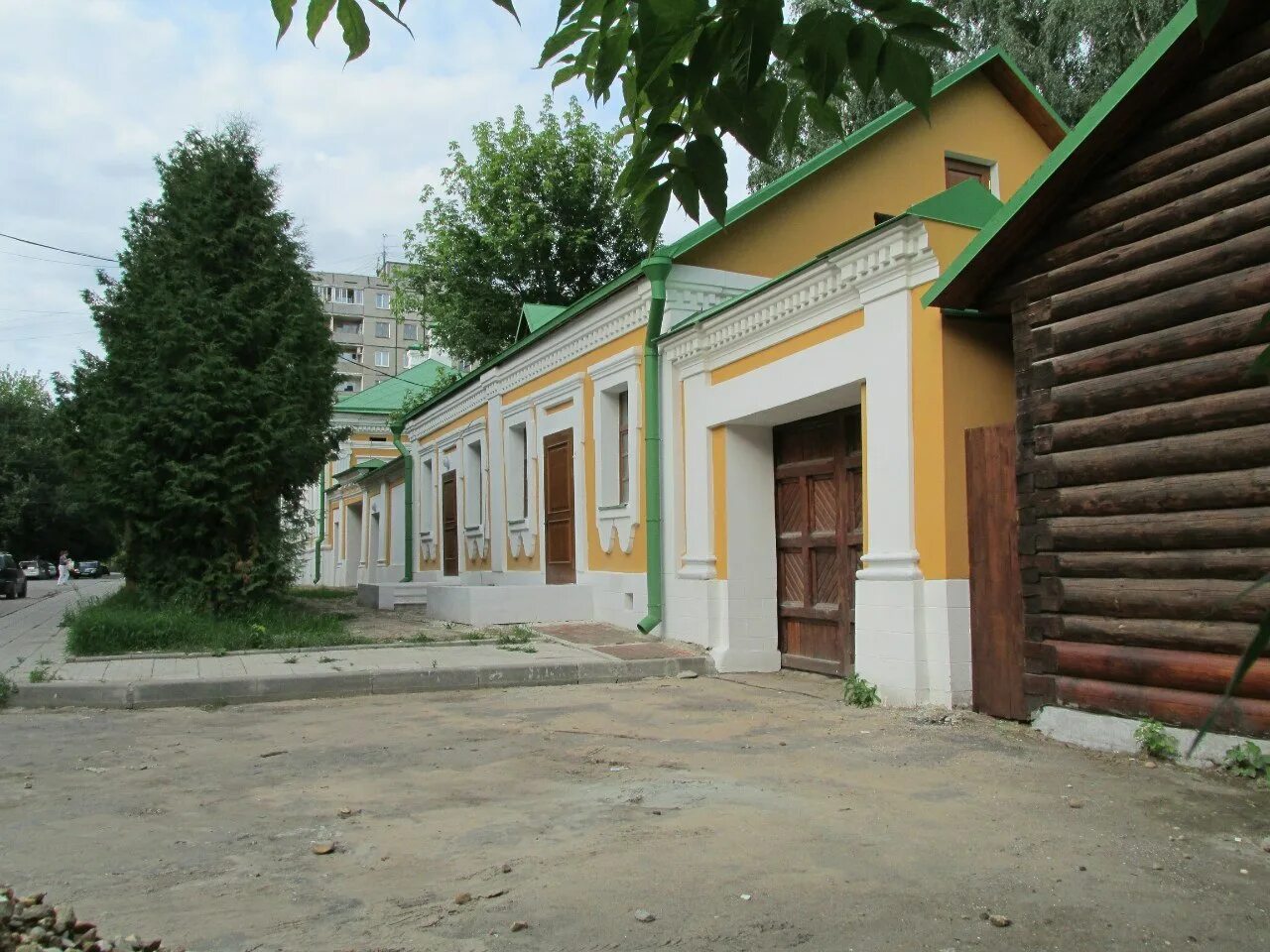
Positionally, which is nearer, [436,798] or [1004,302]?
[436,798]

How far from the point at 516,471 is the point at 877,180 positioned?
25.4 ft

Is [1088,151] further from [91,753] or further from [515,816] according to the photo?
[91,753]

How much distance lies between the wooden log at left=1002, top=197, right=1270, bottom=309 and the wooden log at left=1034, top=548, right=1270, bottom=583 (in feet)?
5.63

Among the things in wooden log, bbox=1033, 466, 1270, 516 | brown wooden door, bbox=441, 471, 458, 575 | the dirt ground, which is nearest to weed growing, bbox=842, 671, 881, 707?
the dirt ground

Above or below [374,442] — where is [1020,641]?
below

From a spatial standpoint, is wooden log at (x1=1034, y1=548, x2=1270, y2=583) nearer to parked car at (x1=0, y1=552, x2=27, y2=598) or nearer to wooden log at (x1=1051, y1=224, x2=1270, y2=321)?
wooden log at (x1=1051, y1=224, x2=1270, y2=321)

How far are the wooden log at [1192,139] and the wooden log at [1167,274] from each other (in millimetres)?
Result: 545

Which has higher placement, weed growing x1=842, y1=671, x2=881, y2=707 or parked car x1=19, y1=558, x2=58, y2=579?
parked car x1=19, y1=558, x2=58, y2=579

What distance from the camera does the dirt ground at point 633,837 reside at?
3.44 metres

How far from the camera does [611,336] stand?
535 inches

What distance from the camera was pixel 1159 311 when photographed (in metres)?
5.95

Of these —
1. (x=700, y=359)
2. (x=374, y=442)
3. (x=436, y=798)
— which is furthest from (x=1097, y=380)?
(x=374, y=442)

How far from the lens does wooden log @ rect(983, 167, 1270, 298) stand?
557 cm

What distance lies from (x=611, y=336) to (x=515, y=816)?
9.34 metres
